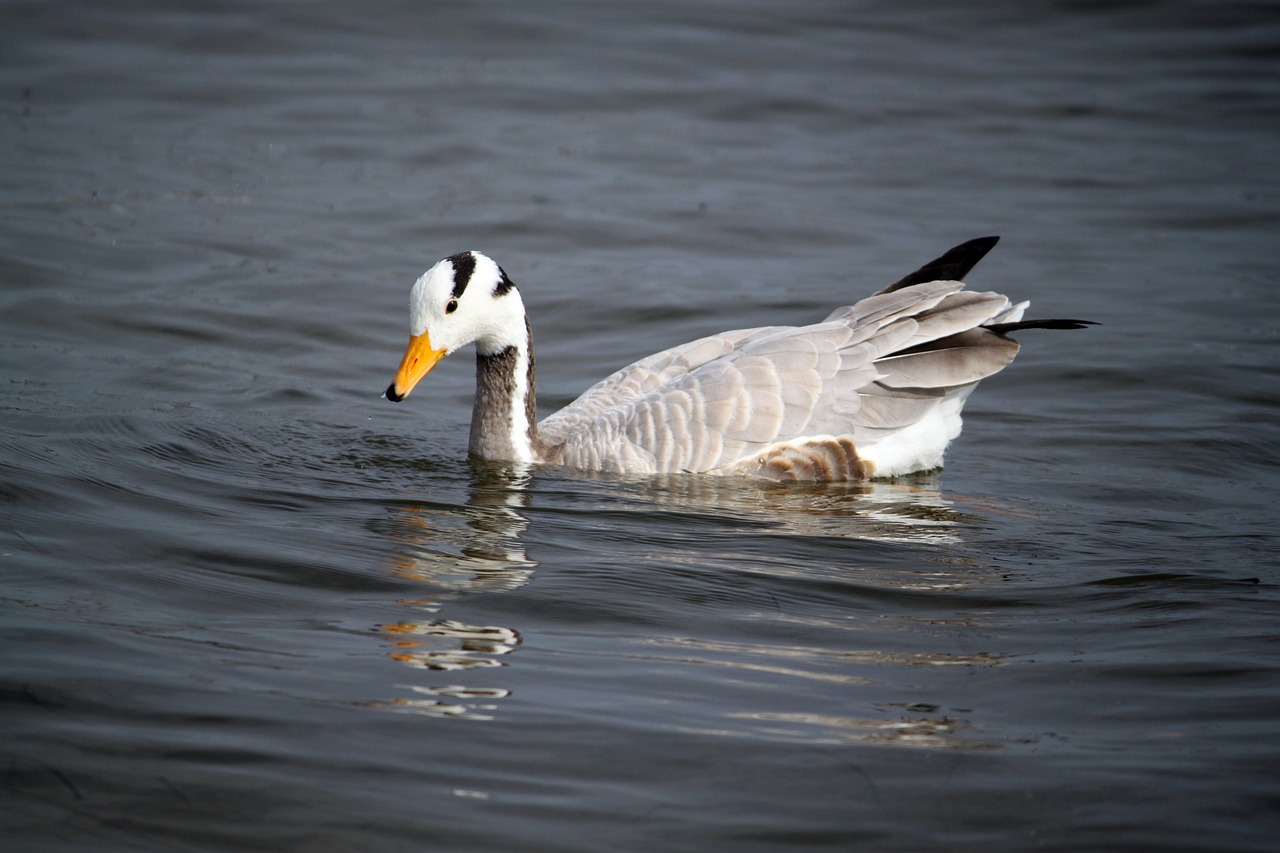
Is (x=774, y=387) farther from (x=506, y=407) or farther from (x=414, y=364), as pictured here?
(x=414, y=364)

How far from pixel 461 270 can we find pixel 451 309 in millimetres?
241

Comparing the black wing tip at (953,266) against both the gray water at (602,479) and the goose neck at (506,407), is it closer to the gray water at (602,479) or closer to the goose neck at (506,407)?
the gray water at (602,479)

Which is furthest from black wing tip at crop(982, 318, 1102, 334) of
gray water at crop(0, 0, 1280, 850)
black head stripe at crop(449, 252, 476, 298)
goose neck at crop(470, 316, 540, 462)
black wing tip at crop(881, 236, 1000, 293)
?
black head stripe at crop(449, 252, 476, 298)

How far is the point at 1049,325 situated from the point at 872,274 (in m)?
5.17

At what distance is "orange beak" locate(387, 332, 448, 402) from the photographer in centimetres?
802

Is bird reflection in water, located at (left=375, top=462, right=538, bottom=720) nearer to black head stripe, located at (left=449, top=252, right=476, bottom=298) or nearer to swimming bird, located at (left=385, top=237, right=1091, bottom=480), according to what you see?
swimming bird, located at (left=385, top=237, right=1091, bottom=480)

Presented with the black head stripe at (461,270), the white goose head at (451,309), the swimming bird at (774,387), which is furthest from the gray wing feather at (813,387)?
the black head stripe at (461,270)

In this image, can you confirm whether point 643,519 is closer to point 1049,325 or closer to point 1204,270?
point 1049,325

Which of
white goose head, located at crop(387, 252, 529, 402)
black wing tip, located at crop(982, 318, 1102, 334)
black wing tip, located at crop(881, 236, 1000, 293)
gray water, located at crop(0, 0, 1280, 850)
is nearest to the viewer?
gray water, located at crop(0, 0, 1280, 850)

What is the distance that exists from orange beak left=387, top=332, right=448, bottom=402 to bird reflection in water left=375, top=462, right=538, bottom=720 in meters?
0.68

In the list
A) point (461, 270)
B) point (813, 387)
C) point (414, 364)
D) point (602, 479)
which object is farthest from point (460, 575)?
point (813, 387)

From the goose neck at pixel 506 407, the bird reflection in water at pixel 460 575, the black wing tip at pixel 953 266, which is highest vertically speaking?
the black wing tip at pixel 953 266

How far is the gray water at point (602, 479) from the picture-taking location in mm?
4270

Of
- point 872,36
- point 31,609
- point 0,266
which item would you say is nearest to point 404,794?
point 31,609
